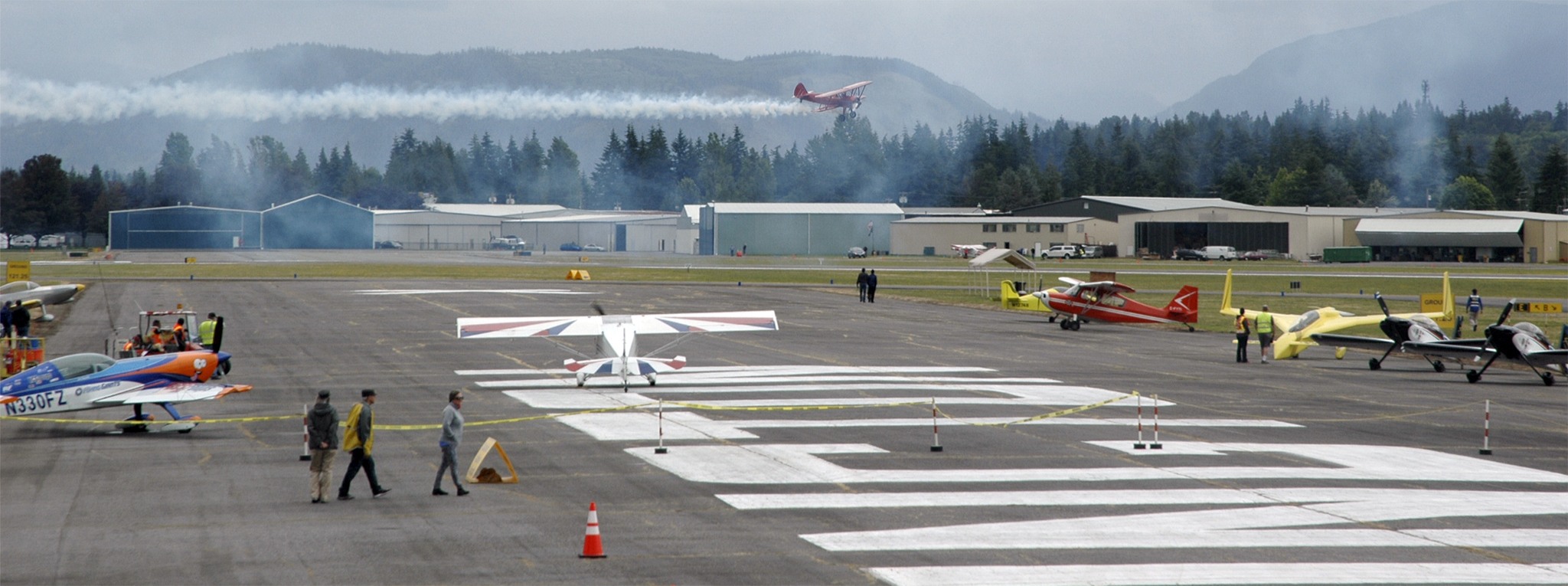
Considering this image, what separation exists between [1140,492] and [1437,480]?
478 cm

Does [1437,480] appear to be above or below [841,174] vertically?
below

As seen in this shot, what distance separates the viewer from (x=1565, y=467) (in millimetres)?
18906

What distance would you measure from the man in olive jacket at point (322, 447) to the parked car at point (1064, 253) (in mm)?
102704

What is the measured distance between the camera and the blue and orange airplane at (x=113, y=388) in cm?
2066

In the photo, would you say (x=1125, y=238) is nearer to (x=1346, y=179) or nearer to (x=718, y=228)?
(x=718, y=228)

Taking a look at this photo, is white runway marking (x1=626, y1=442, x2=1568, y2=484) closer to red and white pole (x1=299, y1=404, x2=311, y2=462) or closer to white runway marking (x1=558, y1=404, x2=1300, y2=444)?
white runway marking (x1=558, y1=404, x2=1300, y2=444)

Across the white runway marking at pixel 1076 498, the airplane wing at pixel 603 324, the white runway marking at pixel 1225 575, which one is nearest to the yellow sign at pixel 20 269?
the airplane wing at pixel 603 324

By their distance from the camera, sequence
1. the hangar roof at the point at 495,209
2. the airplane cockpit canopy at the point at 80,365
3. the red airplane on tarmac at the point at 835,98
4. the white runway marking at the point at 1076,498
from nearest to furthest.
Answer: the white runway marking at the point at 1076,498, the airplane cockpit canopy at the point at 80,365, the red airplane on tarmac at the point at 835,98, the hangar roof at the point at 495,209

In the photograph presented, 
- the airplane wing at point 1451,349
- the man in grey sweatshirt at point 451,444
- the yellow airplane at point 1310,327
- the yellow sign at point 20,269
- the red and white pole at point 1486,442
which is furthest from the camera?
the yellow sign at point 20,269

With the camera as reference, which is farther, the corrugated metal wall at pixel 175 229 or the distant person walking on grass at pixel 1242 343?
the corrugated metal wall at pixel 175 229

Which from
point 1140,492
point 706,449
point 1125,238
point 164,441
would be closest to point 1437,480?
point 1140,492

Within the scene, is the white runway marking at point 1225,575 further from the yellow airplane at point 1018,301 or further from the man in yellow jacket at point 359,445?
the yellow airplane at point 1018,301

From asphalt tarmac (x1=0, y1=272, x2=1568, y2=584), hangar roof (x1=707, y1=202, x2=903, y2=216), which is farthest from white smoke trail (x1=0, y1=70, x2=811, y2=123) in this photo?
asphalt tarmac (x1=0, y1=272, x2=1568, y2=584)

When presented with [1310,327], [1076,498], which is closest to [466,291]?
[1310,327]
